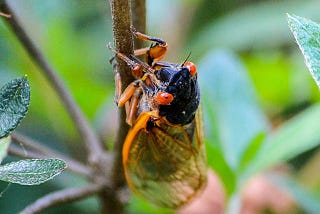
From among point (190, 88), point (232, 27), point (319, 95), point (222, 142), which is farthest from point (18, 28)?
point (232, 27)

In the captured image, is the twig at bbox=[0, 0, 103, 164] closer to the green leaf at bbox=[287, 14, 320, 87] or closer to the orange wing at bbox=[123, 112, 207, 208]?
the orange wing at bbox=[123, 112, 207, 208]

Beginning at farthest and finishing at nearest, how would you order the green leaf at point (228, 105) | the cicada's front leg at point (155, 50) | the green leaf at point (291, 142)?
the green leaf at point (228, 105), the green leaf at point (291, 142), the cicada's front leg at point (155, 50)

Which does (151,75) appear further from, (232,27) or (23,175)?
(232,27)

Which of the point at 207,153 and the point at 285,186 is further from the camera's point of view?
the point at 285,186

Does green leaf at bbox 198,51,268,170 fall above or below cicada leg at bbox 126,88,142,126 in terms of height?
→ below

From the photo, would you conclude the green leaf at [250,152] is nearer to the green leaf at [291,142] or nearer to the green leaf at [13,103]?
the green leaf at [291,142]

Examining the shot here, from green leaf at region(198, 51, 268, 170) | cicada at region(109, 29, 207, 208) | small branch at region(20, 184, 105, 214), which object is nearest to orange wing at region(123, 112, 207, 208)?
cicada at region(109, 29, 207, 208)

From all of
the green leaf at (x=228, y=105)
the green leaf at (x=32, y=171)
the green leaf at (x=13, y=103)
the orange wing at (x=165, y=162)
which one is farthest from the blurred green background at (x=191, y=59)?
the green leaf at (x=32, y=171)

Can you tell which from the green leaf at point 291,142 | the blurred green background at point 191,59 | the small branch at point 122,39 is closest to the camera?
the small branch at point 122,39
